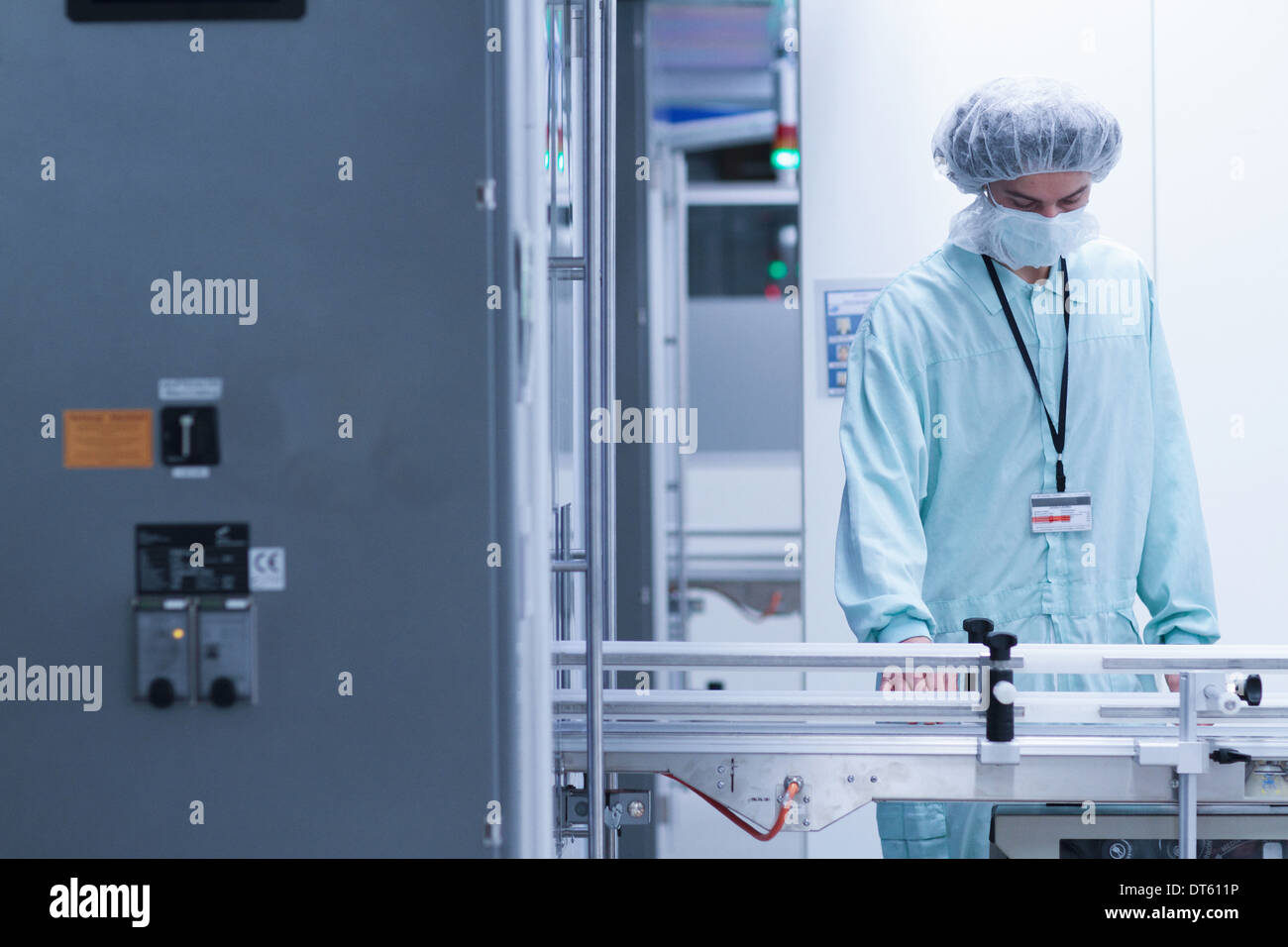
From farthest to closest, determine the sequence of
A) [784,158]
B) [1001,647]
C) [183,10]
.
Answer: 1. [784,158]
2. [1001,647]
3. [183,10]

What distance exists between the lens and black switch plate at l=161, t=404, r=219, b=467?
Answer: 1222mm

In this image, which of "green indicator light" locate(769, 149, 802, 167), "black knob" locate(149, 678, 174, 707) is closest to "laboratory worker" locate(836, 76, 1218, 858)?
"black knob" locate(149, 678, 174, 707)

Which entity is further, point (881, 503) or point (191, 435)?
point (881, 503)

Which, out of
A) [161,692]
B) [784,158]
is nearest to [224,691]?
[161,692]

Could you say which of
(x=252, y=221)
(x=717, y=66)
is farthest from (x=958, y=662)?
(x=717, y=66)

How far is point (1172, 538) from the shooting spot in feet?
5.70

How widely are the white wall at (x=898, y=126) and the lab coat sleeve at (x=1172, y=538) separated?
716 mm

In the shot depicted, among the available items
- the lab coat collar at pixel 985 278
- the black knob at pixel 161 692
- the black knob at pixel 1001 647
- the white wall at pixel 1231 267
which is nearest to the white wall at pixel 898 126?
the white wall at pixel 1231 267

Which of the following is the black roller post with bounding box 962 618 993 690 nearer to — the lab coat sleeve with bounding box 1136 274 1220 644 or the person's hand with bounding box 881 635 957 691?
the person's hand with bounding box 881 635 957 691

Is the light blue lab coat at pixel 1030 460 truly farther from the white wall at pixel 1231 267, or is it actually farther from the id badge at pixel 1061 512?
the white wall at pixel 1231 267

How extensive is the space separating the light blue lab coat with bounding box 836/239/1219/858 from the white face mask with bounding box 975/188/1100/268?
0.16 ft

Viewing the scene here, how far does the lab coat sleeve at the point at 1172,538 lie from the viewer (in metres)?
1.72

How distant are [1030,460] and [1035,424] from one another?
0.18 ft

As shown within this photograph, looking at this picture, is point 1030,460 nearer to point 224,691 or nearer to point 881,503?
point 881,503
